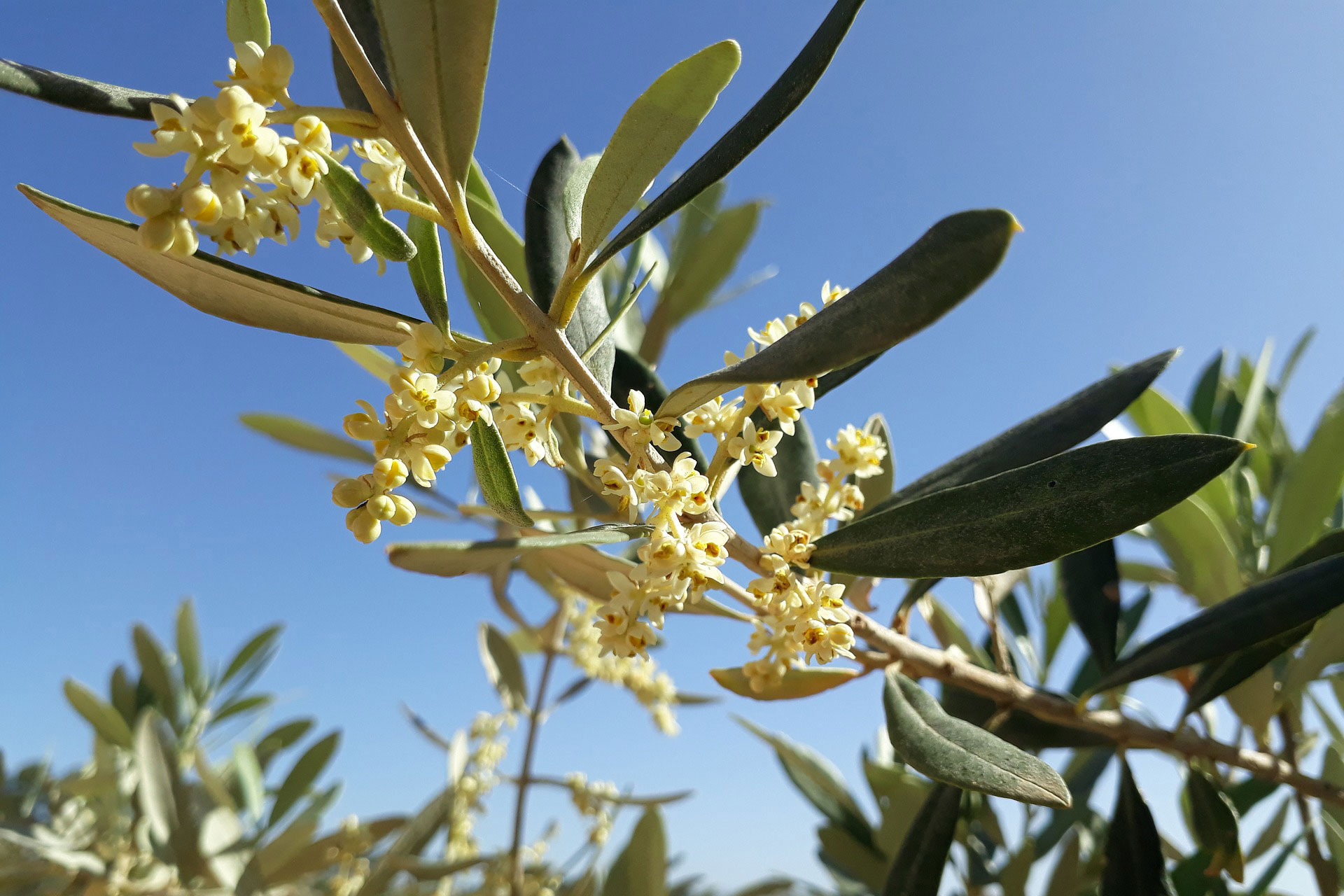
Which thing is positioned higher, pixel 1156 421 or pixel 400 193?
pixel 1156 421

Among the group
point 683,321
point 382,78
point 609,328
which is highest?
point 683,321

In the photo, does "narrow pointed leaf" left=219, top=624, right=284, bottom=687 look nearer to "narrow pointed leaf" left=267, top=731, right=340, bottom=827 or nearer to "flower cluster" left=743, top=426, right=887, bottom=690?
"narrow pointed leaf" left=267, top=731, right=340, bottom=827

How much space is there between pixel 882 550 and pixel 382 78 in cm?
81

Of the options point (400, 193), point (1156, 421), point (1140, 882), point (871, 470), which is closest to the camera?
point (400, 193)

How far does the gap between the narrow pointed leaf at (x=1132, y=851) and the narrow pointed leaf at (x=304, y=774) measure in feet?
7.73

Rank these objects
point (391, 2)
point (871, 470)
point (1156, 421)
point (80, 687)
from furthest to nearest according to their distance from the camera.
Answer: point (80, 687) → point (1156, 421) → point (871, 470) → point (391, 2)

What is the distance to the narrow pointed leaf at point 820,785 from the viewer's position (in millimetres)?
2070

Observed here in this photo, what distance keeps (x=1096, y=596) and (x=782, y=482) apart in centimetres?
68

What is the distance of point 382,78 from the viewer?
95cm

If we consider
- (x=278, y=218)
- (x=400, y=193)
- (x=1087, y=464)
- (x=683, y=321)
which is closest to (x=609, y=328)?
(x=400, y=193)

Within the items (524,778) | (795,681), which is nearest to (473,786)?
(524,778)

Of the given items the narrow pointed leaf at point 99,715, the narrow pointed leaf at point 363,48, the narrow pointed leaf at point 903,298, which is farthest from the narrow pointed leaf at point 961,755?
the narrow pointed leaf at point 99,715

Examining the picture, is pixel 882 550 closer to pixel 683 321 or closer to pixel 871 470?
pixel 871 470

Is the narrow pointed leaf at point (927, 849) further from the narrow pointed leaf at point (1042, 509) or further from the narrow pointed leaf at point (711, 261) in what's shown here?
the narrow pointed leaf at point (711, 261)
